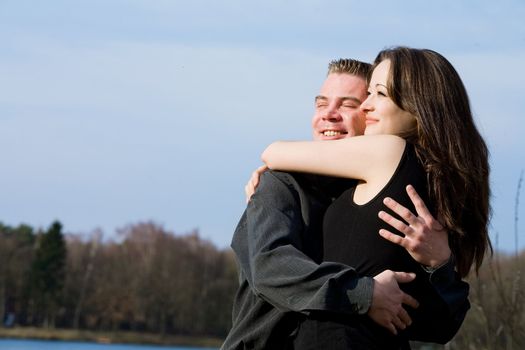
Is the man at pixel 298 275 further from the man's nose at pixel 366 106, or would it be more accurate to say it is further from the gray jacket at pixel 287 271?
the man's nose at pixel 366 106

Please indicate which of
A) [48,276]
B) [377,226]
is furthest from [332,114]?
[48,276]

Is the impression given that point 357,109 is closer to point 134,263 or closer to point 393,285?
point 393,285

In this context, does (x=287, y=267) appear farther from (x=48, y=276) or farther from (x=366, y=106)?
(x=48, y=276)

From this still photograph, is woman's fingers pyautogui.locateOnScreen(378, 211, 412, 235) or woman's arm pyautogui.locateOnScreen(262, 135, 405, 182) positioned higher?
woman's arm pyautogui.locateOnScreen(262, 135, 405, 182)

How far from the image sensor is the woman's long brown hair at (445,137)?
279cm

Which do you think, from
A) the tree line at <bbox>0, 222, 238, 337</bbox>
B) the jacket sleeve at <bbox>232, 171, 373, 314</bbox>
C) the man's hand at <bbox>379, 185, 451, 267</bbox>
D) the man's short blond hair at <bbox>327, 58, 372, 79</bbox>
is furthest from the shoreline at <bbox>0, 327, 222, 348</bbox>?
the man's hand at <bbox>379, 185, 451, 267</bbox>

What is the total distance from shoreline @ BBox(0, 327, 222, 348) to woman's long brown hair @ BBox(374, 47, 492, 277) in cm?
4781

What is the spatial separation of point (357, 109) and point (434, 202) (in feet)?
1.69

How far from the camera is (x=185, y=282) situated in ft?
182

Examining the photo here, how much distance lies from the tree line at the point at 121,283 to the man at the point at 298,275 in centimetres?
4755

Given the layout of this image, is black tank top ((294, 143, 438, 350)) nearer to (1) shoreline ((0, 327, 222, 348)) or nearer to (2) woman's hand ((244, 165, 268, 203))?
(2) woman's hand ((244, 165, 268, 203))

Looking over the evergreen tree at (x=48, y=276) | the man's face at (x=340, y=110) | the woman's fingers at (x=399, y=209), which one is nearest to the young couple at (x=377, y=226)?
the woman's fingers at (x=399, y=209)

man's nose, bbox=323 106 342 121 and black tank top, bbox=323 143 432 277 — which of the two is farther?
man's nose, bbox=323 106 342 121

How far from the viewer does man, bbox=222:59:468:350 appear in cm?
264
